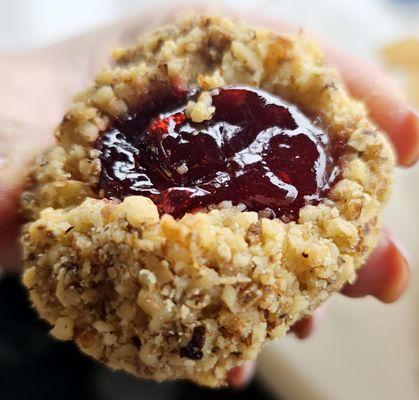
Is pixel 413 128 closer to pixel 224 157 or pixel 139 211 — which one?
pixel 224 157

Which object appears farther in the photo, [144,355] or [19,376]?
[19,376]

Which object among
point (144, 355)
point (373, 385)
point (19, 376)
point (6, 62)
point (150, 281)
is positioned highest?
point (6, 62)

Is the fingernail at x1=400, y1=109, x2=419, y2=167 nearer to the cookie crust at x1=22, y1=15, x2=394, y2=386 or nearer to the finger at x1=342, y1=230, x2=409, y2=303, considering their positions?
the finger at x1=342, y1=230, x2=409, y2=303

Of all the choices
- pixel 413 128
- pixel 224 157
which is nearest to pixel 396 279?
pixel 413 128

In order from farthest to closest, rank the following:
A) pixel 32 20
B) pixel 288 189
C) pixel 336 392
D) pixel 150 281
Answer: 1. pixel 32 20
2. pixel 336 392
3. pixel 288 189
4. pixel 150 281

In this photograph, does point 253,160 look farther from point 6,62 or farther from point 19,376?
point 19,376

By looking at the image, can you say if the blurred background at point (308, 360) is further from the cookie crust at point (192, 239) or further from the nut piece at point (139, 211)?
the nut piece at point (139, 211)

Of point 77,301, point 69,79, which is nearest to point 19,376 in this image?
point 69,79
